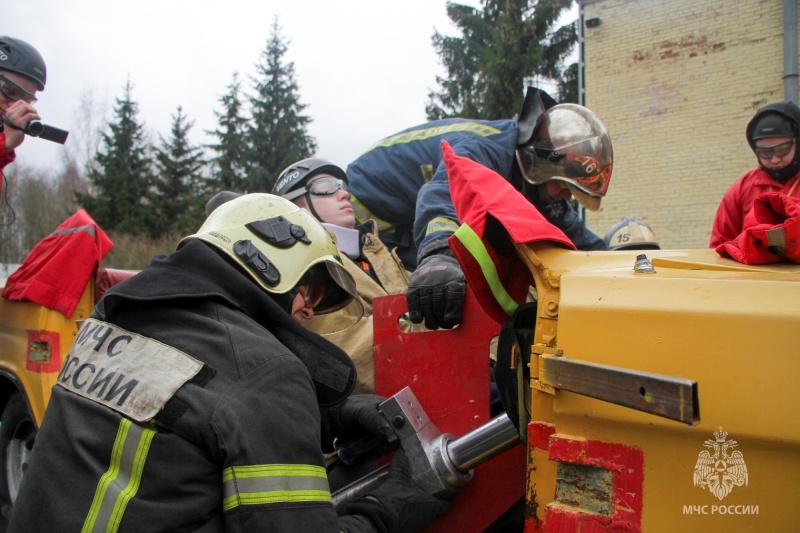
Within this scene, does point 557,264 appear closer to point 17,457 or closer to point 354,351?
point 354,351

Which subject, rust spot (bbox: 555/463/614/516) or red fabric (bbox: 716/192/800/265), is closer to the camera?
rust spot (bbox: 555/463/614/516)

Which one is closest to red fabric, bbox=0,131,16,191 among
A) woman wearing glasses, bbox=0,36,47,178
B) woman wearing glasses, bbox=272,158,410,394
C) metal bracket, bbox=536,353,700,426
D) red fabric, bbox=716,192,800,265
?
woman wearing glasses, bbox=0,36,47,178

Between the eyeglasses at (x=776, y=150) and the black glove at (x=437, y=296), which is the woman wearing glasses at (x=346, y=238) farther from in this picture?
the eyeglasses at (x=776, y=150)

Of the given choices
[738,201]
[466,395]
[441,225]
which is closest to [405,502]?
[466,395]

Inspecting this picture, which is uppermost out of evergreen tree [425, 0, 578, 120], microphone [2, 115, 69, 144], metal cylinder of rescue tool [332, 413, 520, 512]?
evergreen tree [425, 0, 578, 120]

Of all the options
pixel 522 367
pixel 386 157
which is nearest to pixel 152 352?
pixel 522 367

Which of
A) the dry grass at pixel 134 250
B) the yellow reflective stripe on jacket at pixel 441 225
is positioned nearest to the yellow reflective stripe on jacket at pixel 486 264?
the yellow reflective stripe on jacket at pixel 441 225

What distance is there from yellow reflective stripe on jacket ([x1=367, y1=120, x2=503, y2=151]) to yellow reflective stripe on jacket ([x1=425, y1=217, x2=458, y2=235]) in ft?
2.85

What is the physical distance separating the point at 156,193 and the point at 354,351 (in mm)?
20630

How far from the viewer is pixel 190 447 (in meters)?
1.27

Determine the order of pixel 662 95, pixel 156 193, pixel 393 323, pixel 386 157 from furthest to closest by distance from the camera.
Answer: pixel 156 193, pixel 662 95, pixel 386 157, pixel 393 323

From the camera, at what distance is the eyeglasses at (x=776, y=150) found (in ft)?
11.7

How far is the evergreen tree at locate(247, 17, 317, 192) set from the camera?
23656mm

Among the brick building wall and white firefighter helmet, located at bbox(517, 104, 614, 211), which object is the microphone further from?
the brick building wall
